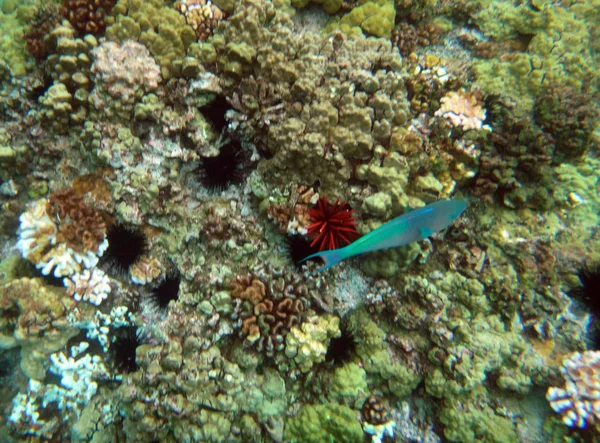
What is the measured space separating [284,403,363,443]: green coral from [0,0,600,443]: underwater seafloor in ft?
0.08

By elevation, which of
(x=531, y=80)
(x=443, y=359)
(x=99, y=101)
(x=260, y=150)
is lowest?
(x=443, y=359)

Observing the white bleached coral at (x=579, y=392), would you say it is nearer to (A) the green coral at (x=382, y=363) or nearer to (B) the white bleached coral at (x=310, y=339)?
(A) the green coral at (x=382, y=363)

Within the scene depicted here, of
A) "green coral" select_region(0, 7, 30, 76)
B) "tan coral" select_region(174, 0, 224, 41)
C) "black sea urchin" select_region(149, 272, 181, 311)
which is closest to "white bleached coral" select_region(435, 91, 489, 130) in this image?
"tan coral" select_region(174, 0, 224, 41)

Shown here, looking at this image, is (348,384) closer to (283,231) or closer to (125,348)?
(283,231)

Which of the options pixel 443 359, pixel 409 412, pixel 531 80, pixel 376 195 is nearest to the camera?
pixel 376 195

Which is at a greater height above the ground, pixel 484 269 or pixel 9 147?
pixel 9 147

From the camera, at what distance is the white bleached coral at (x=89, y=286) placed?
14.3 feet

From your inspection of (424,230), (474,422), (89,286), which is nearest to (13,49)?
(89,286)

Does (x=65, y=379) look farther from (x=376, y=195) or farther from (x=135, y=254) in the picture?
(x=376, y=195)

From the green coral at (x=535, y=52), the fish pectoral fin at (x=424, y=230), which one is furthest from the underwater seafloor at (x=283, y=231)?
the fish pectoral fin at (x=424, y=230)

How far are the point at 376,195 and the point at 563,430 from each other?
350 centimetres

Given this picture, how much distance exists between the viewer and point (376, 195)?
3.79 meters

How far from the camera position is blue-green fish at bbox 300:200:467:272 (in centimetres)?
293

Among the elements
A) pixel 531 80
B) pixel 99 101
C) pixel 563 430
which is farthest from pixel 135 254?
pixel 531 80
